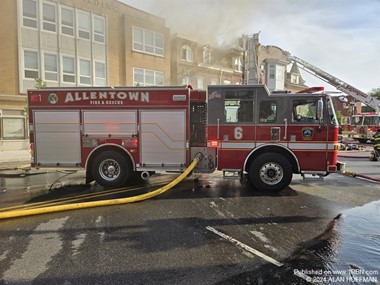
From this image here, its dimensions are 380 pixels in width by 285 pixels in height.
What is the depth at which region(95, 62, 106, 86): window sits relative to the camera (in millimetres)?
20312

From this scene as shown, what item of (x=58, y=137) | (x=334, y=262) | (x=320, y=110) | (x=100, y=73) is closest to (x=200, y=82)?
(x=100, y=73)

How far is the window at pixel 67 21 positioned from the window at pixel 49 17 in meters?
0.53

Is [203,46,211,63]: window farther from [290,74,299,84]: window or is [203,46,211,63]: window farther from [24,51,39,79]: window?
[290,74,299,84]: window

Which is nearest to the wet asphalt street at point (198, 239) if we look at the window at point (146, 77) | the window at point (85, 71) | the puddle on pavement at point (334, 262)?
the puddle on pavement at point (334, 262)

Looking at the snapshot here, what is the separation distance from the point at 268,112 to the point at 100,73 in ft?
53.9

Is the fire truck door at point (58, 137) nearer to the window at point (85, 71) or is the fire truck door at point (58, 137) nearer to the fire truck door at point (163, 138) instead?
the fire truck door at point (163, 138)

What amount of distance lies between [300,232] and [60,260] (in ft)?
11.1

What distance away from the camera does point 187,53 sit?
2681cm

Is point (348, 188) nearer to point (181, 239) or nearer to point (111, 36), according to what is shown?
point (181, 239)

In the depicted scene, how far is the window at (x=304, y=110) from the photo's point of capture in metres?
6.78

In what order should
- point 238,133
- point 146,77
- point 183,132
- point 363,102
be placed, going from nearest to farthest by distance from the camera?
point 238,133
point 183,132
point 146,77
point 363,102

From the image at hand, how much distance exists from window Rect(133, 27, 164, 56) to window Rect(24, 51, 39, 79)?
23.0 feet

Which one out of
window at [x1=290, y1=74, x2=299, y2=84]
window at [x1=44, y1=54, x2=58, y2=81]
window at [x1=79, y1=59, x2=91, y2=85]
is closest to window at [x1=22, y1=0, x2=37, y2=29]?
window at [x1=44, y1=54, x2=58, y2=81]

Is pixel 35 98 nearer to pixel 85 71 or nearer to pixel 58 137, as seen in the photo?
pixel 58 137
